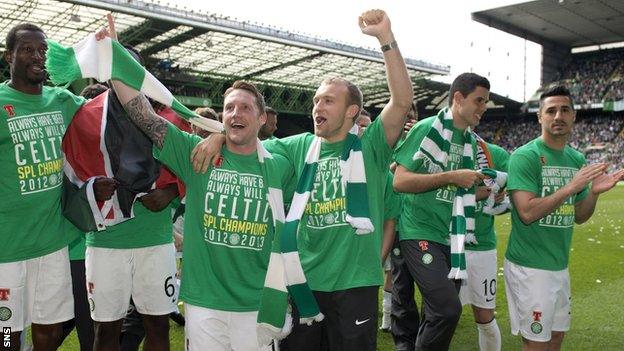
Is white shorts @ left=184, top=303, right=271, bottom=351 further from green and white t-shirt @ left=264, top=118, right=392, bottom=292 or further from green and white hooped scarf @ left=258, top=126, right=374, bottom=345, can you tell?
green and white t-shirt @ left=264, top=118, right=392, bottom=292

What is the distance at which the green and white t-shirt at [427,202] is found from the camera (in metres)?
4.39

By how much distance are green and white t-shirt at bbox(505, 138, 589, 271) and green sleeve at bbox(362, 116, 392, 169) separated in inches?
49.3

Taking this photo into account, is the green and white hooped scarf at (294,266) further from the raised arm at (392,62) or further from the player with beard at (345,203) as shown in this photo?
the raised arm at (392,62)

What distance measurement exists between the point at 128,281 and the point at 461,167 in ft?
8.51

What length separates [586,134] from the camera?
2094 inches

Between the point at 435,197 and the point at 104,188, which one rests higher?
the point at 104,188

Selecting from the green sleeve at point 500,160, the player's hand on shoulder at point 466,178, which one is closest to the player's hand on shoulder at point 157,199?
the player's hand on shoulder at point 466,178

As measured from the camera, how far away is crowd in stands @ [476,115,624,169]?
159 ft

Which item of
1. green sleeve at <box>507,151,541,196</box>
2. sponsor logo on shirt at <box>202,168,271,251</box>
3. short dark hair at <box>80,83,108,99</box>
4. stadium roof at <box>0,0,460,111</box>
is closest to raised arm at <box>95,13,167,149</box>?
sponsor logo on shirt at <box>202,168,271,251</box>

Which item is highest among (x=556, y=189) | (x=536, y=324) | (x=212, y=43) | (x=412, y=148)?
(x=212, y=43)

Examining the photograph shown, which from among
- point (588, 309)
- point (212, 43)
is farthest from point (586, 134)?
point (588, 309)

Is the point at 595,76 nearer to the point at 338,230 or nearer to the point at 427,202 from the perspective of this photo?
the point at 427,202

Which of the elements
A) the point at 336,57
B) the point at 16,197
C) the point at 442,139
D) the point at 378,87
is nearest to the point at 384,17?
the point at 442,139

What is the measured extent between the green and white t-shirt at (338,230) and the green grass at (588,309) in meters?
2.42
